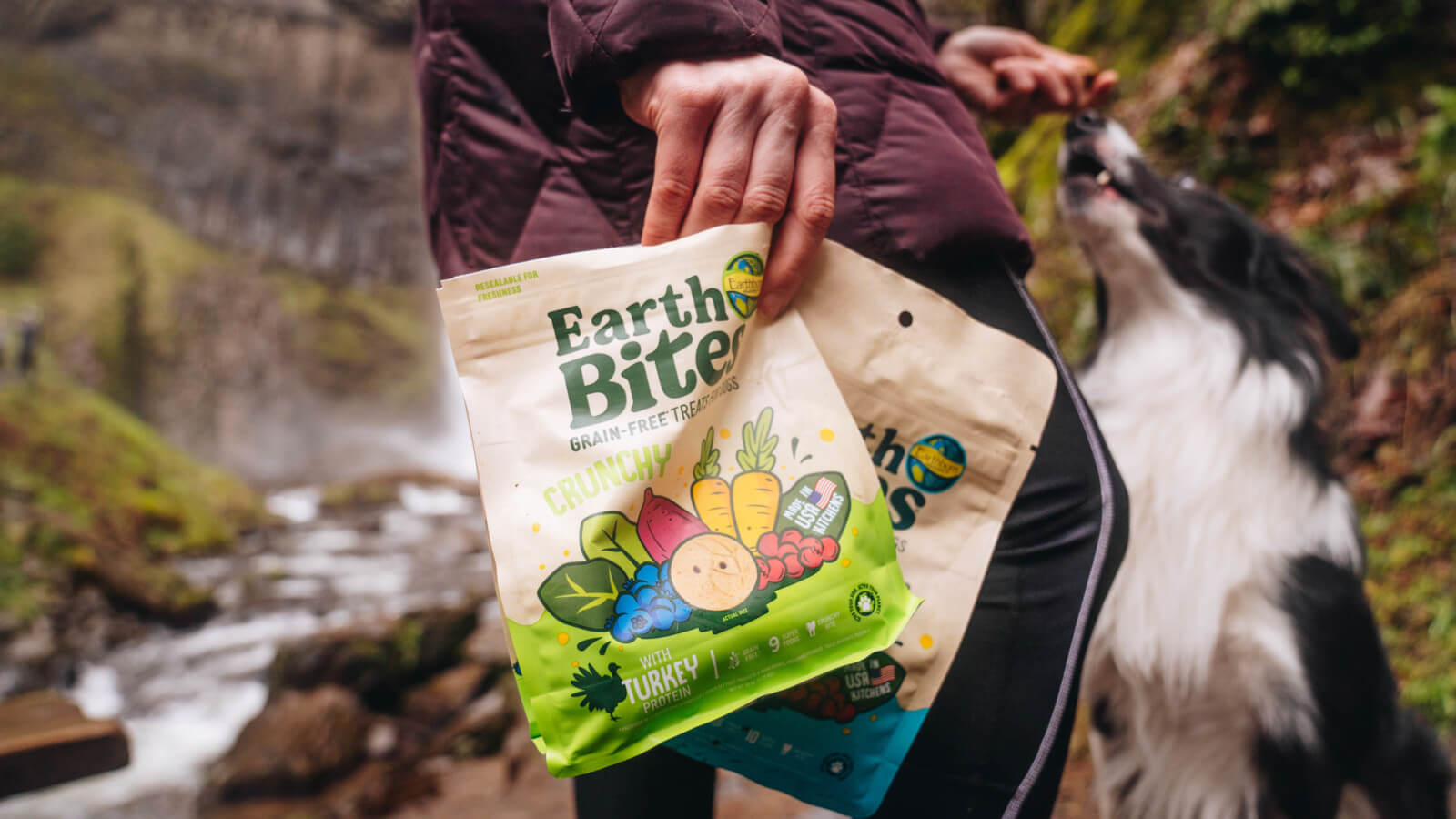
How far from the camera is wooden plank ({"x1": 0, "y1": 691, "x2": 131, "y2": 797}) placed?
5.47 feet

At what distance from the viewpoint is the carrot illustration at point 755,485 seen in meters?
0.61

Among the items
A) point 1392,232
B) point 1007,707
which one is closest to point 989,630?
point 1007,707

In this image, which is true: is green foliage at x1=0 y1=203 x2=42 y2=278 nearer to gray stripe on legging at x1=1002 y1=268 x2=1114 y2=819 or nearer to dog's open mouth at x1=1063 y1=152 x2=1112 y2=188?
dog's open mouth at x1=1063 y1=152 x2=1112 y2=188

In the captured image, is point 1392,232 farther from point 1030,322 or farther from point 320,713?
point 320,713

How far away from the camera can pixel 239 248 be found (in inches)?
266

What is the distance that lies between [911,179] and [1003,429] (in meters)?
0.24

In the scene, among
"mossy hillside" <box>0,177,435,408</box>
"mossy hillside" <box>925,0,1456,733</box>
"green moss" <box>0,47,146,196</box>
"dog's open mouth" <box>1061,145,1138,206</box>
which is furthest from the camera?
"green moss" <box>0,47,146,196</box>

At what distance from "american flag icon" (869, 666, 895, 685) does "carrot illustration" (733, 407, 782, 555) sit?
165 mm

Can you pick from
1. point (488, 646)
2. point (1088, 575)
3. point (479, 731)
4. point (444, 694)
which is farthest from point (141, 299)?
point (1088, 575)

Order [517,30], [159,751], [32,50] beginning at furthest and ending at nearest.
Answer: [32,50], [159,751], [517,30]

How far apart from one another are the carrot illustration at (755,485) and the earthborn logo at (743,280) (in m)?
0.09

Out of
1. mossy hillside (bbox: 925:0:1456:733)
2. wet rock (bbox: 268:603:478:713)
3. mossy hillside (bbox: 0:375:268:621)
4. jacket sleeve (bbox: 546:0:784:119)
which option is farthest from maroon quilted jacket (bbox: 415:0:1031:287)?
mossy hillside (bbox: 0:375:268:621)

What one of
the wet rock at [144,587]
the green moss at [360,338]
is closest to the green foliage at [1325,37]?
the wet rock at [144,587]

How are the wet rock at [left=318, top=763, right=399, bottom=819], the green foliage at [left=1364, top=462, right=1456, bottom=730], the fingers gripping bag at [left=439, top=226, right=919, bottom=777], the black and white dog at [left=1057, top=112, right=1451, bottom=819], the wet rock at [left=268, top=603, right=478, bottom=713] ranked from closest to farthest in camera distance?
the fingers gripping bag at [left=439, top=226, right=919, bottom=777], the black and white dog at [left=1057, top=112, right=1451, bottom=819], the green foliage at [left=1364, top=462, right=1456, bottom=730], the wet rock at [left=318, top=763, right=399, bottom=819], the wet rock at [left=268, top=603, right=478, bottom=713]
